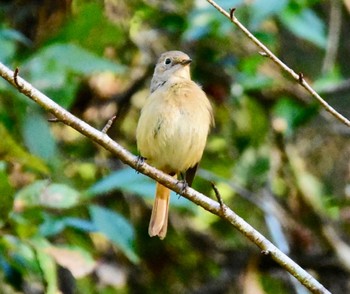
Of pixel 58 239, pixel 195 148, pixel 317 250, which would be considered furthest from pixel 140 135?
pixel 317 250

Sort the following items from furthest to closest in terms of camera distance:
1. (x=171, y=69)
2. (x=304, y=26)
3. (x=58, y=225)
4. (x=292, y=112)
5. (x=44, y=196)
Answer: (x=292, y=112)
(x=304, y=26)
(x=171, y=69)
(x=58, y=225)
(x=44, y=196)

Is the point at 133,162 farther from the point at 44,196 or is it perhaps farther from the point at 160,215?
the point at 160,215

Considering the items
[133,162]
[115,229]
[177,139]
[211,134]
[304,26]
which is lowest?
[211,134]

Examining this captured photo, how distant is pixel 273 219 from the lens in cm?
584

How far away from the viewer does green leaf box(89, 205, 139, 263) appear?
4.77 meters

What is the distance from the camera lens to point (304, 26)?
560 cm

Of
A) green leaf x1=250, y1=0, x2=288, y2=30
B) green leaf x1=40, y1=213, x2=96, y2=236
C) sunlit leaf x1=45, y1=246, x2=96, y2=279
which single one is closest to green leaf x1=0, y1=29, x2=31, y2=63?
green leaf x1=40, y1=213, x2=96, y2=236

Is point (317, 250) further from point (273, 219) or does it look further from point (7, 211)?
point (7, 211)

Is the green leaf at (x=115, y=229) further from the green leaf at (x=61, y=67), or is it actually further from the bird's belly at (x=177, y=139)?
the green leaf at (x=61, y=67)

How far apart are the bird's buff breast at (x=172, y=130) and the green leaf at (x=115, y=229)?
0.35 metres

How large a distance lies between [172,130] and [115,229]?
22.0 inches

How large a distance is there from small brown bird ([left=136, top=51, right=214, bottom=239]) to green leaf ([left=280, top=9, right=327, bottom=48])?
84 centimetres

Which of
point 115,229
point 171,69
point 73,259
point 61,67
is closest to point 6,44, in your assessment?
point 61,67

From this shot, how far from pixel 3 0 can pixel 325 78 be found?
2.08 metres
